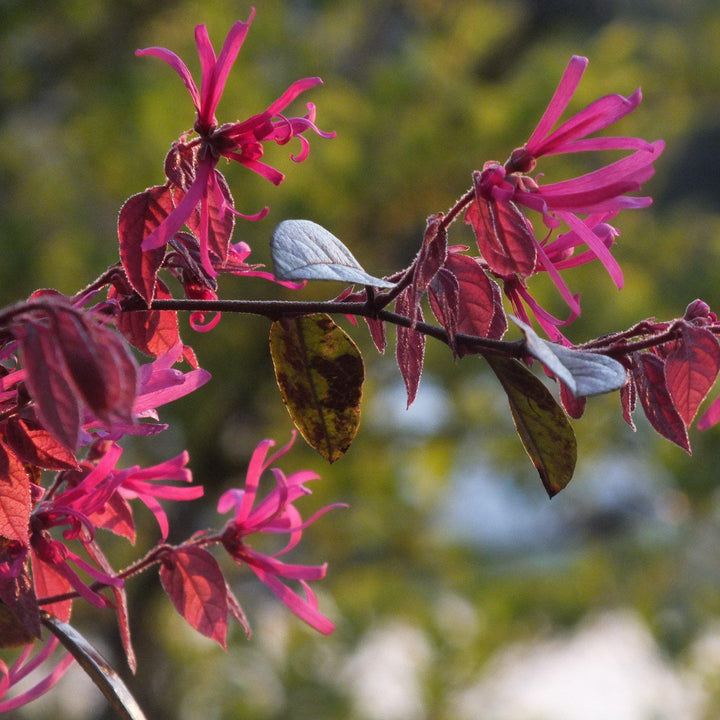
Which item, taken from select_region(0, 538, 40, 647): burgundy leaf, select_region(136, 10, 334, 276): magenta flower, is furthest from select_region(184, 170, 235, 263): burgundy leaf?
select_region(0, 538, 40, 647): burgundy leaf

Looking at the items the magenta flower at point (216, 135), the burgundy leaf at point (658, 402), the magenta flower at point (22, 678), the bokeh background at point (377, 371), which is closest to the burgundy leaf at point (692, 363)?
the burgundy leaf at point (658, 402)

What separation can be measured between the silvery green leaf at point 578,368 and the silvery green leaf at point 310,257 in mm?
40

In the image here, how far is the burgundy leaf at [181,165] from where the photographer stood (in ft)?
0.83

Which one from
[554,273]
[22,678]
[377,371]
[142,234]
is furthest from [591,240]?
[377,371]

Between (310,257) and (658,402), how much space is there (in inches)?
4.0

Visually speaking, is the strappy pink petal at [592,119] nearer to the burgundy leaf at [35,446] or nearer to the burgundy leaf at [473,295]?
the burgundy leaf at [473,295]

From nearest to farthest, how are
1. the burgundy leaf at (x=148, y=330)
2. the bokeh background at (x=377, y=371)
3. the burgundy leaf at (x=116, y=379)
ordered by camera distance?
the burgundy leaf at (x=116, y=379) < the burgundy leaf at (x=148, y=330) < the bokeh background at (x=377, y=371)

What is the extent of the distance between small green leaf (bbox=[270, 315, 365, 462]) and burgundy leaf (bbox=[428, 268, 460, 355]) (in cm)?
3

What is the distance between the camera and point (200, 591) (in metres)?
0.31

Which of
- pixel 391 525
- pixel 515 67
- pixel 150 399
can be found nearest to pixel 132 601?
pixel 391 525

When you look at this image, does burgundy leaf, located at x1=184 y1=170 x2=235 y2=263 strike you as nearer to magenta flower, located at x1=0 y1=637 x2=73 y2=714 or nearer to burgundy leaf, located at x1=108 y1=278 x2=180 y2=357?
burgundy leaf, located at x1=108 y1=278 x2=180 y2=357

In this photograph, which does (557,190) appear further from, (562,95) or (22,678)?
(22,678)

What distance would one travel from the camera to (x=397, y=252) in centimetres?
271

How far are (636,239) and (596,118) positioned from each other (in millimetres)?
2516
